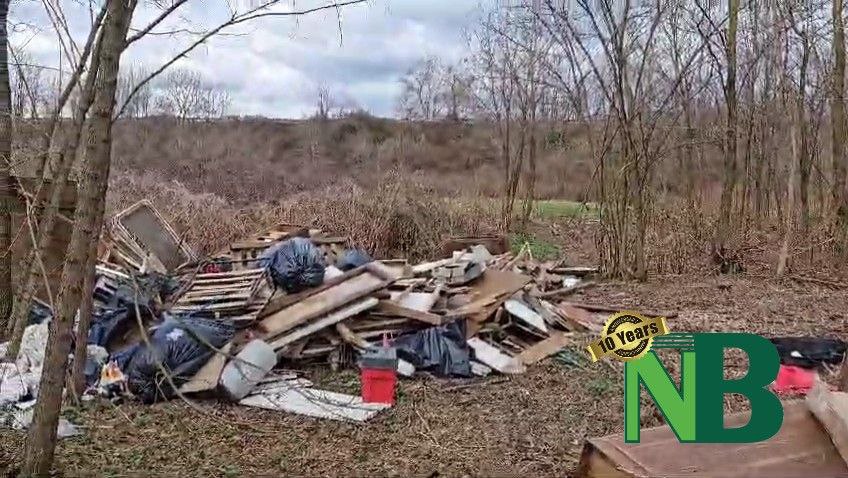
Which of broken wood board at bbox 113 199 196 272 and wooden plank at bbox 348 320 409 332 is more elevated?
broken wood board at bbox 113 199 196 272

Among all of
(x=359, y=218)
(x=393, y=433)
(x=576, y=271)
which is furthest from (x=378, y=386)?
(x=359, y=218)

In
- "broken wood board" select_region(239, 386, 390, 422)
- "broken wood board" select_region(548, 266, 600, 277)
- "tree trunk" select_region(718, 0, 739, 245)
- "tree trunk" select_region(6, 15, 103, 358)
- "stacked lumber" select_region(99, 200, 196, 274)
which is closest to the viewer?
"tree trunk" select_region(6, 15, 103, 358)

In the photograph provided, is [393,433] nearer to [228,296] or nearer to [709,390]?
[709,390]

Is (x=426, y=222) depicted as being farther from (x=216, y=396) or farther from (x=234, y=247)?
(x=216, y=396)

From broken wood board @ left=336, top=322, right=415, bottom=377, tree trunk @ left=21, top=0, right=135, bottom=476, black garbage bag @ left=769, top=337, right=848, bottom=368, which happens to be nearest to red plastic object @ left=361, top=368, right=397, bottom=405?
broken wood board @ left=336, top=322, right=415, bottom=377

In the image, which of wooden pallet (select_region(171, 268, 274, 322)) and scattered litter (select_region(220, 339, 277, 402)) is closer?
scattered litter (select_region(220, 339, 277, 402))

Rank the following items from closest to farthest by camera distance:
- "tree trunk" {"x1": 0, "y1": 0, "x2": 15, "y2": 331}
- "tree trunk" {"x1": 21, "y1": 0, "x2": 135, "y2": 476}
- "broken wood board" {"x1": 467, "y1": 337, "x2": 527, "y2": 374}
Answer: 1. "tree trunk" {"x1": 21, "y1": 0, "x2": 135, "y2": 476}
2. "tree trunk" {"x1": 0, "y1": 0, "x2": 15, "y2": 331}
3. "broken wood board" {"x1": 467, "y1": 337, "x2": 527, "y2": 374}

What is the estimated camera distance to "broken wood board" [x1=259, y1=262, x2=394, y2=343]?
597cm

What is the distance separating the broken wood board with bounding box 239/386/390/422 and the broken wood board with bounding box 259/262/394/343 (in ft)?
2.25

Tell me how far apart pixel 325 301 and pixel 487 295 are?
1.72m

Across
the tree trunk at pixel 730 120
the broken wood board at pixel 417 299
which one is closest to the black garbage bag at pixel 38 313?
the broken wood board at pixel 417 299

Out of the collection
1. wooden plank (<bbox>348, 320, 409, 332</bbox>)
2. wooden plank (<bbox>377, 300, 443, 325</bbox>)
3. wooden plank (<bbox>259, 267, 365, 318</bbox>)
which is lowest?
wooden plank (<bbox>348, 320, 409, 332</bbox>)

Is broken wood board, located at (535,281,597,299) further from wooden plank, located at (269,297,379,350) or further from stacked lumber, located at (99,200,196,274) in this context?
stacked lumber, located at (99,200,196,274)

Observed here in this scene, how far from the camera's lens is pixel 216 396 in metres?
5.08
